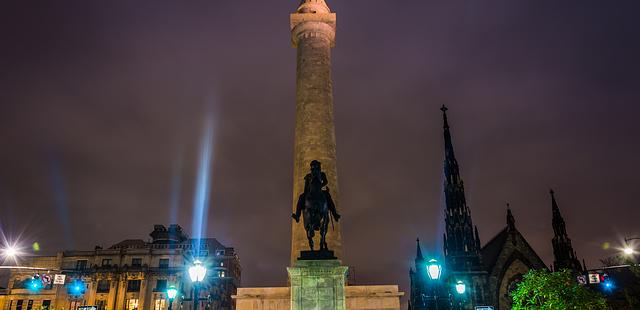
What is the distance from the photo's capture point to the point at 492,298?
49188mm

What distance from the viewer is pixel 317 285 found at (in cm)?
1185

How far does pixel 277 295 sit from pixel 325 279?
14.2 metres

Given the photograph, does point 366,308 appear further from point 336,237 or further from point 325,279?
point 325,279

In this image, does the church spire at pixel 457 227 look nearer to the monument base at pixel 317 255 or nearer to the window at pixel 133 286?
the monument base at pixel 317 255

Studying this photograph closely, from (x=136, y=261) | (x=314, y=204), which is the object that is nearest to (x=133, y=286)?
(x=136, y=261)

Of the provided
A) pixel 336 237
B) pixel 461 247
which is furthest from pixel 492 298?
pixel 336 237

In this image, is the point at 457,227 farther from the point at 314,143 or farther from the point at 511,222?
the point at 314,143

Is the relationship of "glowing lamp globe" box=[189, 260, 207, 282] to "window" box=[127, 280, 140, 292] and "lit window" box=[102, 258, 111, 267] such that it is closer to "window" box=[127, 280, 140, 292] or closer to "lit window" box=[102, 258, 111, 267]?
"window" box=[127, 280, 140, 292]

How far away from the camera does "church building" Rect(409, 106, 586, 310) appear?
4669 cm

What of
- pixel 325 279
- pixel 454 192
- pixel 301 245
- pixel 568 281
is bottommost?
pixel 325 279

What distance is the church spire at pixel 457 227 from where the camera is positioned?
4819 cm

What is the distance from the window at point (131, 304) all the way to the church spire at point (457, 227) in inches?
1653

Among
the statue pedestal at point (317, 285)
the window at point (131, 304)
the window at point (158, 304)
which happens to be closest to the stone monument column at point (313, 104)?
the statue pedestal at point (317, 285)

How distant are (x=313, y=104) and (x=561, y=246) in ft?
114
